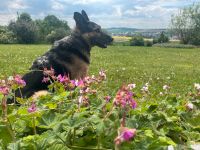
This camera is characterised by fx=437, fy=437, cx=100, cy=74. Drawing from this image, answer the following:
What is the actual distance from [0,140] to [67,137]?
32 cm

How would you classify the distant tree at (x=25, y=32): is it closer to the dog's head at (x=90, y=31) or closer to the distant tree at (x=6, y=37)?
the distant tree at (x=6, y=37)

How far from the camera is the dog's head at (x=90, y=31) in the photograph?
28.9ft

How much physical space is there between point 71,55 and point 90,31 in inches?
51.3

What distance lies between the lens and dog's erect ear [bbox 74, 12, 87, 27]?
8.58m

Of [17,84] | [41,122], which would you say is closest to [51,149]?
[41,122]

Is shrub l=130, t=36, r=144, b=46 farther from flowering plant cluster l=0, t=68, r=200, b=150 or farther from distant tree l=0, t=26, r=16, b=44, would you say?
flowering plant cluster l=0, t=68, r=200, b=150

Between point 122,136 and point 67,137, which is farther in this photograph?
point 67,137

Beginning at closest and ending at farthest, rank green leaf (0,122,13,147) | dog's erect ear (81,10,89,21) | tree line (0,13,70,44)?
green leaf (0,122,13,147) < dog's erect ear (81,10,89,21) < tree line (0,13,70,44)

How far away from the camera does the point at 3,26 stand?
5956 cm

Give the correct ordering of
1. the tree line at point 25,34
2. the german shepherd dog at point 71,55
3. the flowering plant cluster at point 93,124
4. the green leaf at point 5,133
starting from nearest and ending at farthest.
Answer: the flowering plant cluster at point 93,124, the green leaf at point 5,133, the german shepherd dog at point 71,55, the tree line at point 25,34

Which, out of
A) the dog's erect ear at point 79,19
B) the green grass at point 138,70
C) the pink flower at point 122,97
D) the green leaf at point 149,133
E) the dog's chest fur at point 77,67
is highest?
the dog's erect ear at point 79,19

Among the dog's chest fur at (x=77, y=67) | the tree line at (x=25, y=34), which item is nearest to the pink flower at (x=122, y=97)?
the dog's chest fur at (x=77, y=67)

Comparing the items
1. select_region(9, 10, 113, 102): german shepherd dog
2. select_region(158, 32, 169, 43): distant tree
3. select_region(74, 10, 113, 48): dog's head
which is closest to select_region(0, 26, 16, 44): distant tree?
select_region(158, 32, 169, 43): distant tree

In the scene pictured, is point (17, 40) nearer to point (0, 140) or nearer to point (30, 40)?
point (30, 40)
